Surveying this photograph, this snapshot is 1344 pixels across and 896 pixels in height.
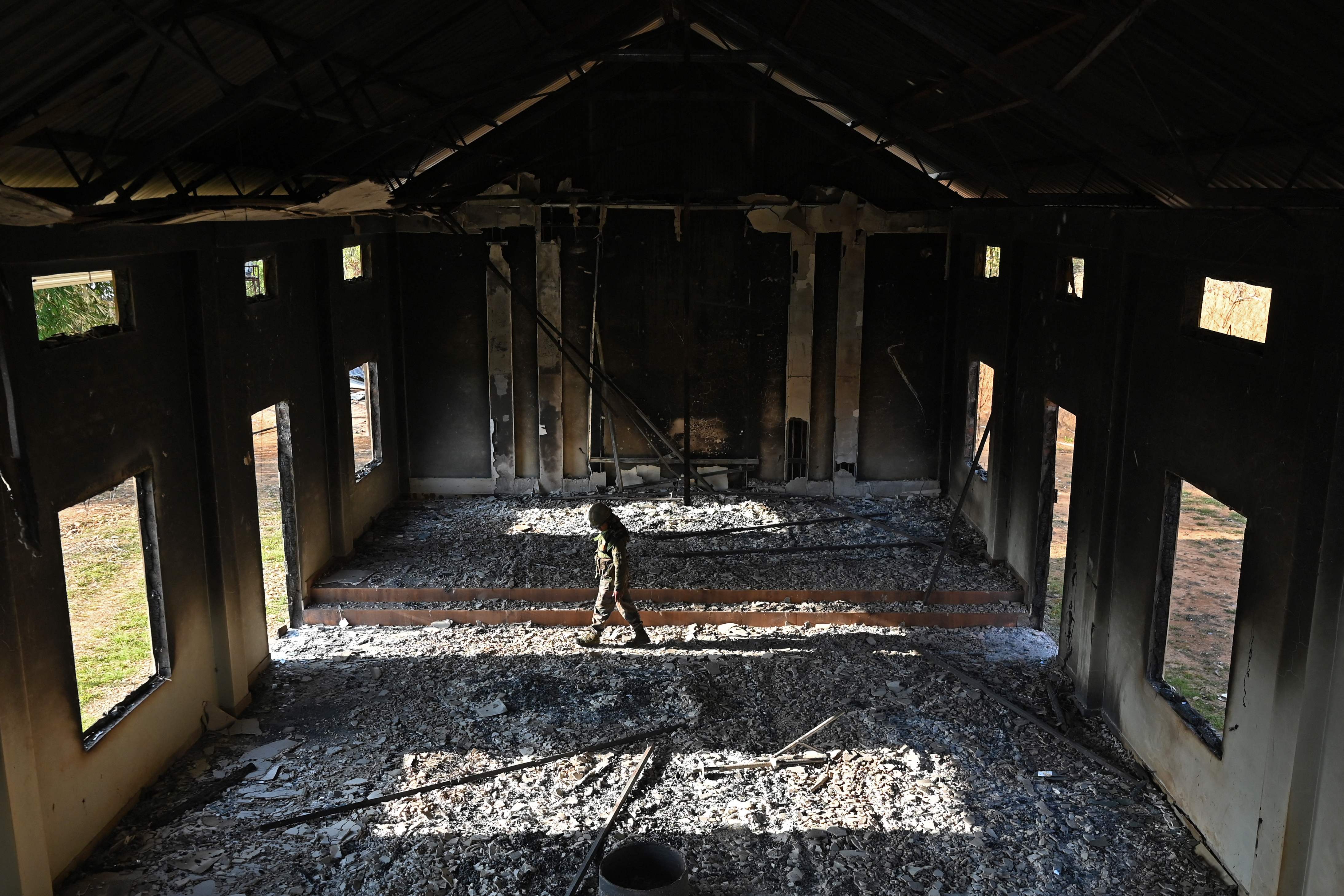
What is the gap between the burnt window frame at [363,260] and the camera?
13.1 metres

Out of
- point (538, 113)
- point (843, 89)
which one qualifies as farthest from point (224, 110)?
point (538, 113)

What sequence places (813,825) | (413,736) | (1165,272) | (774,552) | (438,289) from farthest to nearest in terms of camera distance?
(438,289)
(774,552)
(413,736)
(1165,272)
(813,825)

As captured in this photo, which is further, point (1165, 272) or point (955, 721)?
point (955, 721)

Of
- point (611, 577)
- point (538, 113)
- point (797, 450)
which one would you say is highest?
point (538, 113)

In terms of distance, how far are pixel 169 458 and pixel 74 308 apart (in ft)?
46.9

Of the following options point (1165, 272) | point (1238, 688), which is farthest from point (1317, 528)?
point (1165, 272)

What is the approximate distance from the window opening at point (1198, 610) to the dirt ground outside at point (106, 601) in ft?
27.2

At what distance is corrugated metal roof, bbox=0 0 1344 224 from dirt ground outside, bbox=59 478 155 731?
129 inches

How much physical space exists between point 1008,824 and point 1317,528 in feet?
9.74

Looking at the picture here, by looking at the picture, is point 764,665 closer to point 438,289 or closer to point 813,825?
point 813,825

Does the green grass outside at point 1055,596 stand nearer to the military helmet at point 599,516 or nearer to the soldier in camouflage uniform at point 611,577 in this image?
the soldier in camouflage uniform at point 611,577

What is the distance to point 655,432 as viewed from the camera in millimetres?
15117

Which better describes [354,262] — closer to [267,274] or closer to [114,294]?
[267,274]

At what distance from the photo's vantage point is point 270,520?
15398 mm
